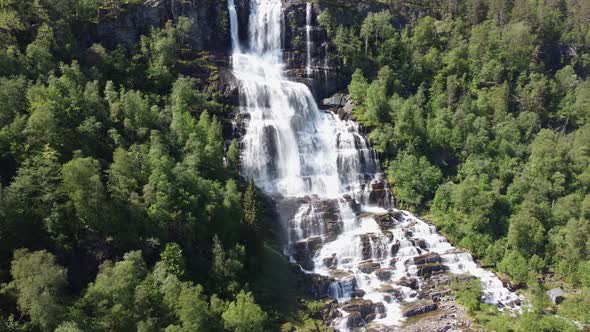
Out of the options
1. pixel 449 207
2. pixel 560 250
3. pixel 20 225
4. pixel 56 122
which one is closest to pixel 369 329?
pixel 449 207

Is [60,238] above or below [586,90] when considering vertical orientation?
below

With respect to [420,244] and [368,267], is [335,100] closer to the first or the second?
[420,244]

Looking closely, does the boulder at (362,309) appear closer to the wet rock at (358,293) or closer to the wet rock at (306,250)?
the wet rock at (358,293)

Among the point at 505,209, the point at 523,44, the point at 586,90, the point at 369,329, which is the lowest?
the point at 369,329

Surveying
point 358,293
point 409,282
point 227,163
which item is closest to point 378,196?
point 409,282

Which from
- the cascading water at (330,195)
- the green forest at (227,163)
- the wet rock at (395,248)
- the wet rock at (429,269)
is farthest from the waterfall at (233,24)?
the wet rock at (429,269)

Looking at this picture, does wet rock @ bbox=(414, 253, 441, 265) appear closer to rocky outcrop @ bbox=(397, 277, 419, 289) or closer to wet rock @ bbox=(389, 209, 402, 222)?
rocky outcrop @ bbox=(397, 277, 419, 289)

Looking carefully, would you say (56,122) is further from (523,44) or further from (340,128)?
(523,44)
